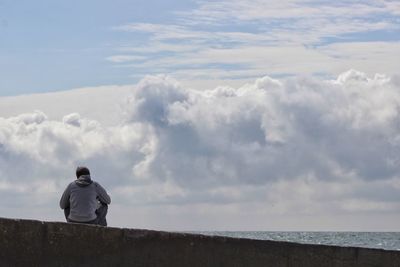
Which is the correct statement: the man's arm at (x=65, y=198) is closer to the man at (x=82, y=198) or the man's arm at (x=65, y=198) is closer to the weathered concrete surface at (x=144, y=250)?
the man at (x=82, y=198)

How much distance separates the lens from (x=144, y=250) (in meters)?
11.0

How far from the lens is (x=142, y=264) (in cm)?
1102

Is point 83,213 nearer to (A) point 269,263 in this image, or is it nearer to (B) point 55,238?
(B) point 55,238

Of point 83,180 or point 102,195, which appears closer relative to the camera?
point 83,180

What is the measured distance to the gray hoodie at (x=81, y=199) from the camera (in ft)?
40.2

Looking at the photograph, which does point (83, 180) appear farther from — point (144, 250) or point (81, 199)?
point (144, 250)

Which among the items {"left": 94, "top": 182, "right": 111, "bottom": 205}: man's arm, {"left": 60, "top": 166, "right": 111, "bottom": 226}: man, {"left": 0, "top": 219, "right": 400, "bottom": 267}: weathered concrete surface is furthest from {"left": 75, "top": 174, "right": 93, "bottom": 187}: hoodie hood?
{"left": 0, "top": 219, "right": 400, "bottom": 267}: weathered concrete surface

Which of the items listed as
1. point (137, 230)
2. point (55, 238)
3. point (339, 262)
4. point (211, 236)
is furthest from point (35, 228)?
point (339, 262)

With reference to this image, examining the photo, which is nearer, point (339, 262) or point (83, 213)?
point (339, 262)

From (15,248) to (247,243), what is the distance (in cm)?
230

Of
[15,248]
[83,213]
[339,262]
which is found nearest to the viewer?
[15,248]

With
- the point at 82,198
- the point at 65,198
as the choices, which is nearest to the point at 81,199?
the point at 82,198

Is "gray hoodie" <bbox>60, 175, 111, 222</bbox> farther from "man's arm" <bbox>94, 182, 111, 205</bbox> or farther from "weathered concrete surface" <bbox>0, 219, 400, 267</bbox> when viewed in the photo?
"weathered concrete surface" <bbox>0, 219, 400, 267</bbox>

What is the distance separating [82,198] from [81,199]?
0.02m
